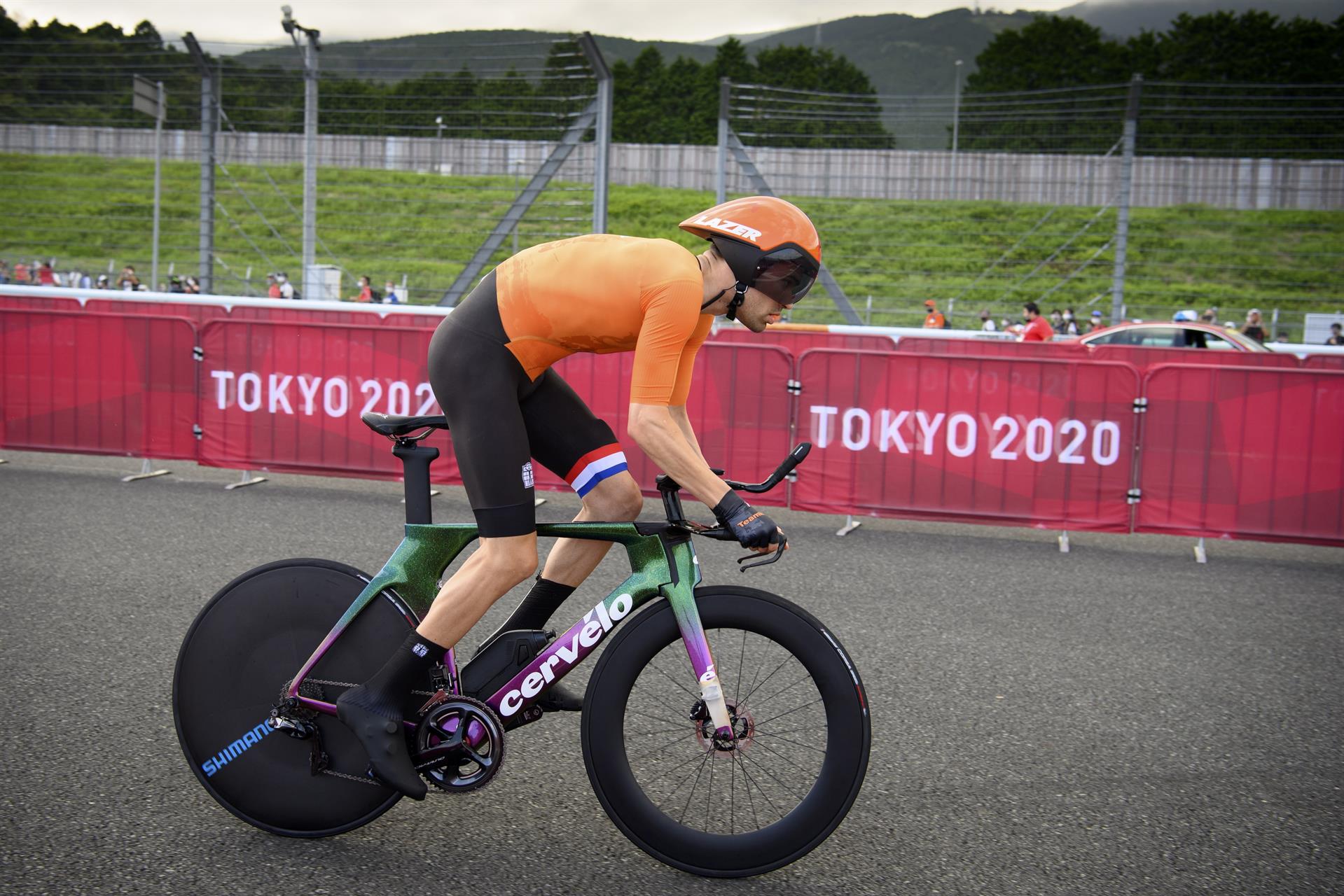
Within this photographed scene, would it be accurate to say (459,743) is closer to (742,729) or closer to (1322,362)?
(742,729)

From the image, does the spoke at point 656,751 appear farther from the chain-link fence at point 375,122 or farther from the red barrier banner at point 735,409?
the chain-link fence at point 375,122

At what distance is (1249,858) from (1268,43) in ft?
259

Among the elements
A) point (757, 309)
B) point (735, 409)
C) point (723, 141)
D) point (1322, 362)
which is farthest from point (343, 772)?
point (723, 141)

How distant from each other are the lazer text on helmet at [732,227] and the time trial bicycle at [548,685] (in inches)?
22.7

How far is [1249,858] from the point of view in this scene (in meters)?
3.28

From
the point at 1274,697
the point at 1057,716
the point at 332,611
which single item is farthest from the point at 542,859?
the point at 1274,697

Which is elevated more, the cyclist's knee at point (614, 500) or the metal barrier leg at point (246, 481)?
the cyclist's knee at point (614, 500)

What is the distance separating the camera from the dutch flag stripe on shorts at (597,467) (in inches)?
127

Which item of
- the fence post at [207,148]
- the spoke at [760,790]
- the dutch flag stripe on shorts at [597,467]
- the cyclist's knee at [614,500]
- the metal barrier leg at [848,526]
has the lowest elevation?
the metal barrier leg at [848,526]

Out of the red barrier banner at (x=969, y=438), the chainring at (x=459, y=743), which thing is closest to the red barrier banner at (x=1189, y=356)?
the red barrier banner at (x=969, y=438)

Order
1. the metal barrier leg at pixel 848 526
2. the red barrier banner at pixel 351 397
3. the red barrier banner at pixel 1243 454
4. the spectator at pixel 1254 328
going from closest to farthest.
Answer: the red barrier banner at pixel 1243 454
the metal barrier leg at pixel 848 526
the red barrier banner at pixel 351 397
the spectator at pixel 1254 328

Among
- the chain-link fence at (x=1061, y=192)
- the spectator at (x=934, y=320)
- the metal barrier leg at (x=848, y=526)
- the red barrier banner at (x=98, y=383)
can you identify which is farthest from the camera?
the spectator at (x=934, y=320)

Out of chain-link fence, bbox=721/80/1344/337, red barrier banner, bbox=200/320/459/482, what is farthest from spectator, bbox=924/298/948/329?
red barrier banner, bbox=200/320/459/482

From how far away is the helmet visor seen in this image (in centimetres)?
296
